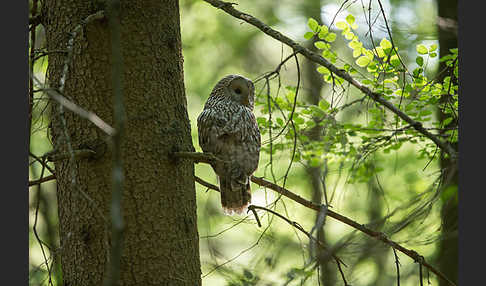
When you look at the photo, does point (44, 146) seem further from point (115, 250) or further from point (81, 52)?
point (115, 250)

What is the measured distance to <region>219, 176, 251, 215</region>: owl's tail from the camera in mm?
3396

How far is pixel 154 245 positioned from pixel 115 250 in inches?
49.7

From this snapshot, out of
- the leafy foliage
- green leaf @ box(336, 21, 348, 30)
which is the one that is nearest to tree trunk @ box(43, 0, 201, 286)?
the leafy foliage

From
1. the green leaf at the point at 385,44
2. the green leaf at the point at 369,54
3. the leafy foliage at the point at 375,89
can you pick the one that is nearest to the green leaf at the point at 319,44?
the leafy foliage at the point at 375,89

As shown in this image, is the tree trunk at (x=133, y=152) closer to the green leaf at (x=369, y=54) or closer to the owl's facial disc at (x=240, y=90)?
the owl's facial disc at (x=240, y=90)

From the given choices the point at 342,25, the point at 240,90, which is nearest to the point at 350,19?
the point at 342,25

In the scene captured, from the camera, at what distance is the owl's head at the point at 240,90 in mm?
3700

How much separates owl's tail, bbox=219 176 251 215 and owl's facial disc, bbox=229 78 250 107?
0.67 meters

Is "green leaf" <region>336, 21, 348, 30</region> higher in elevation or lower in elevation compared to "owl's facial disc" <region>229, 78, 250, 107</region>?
higher

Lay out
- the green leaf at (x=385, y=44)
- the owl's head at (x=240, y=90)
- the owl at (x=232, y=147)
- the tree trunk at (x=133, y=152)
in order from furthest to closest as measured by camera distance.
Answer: the owl's head at (x=240, y=90) < the owl at (x=232, y=147) < the green leaf at (x=385, y=44) < the tree trunk at (x=133, y=152)

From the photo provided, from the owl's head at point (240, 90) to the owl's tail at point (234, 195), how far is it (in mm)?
669

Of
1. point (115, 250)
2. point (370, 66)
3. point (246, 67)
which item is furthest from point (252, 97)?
point (246, 67)

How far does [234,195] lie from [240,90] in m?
0.85

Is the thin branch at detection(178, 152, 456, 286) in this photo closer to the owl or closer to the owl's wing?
the owl
